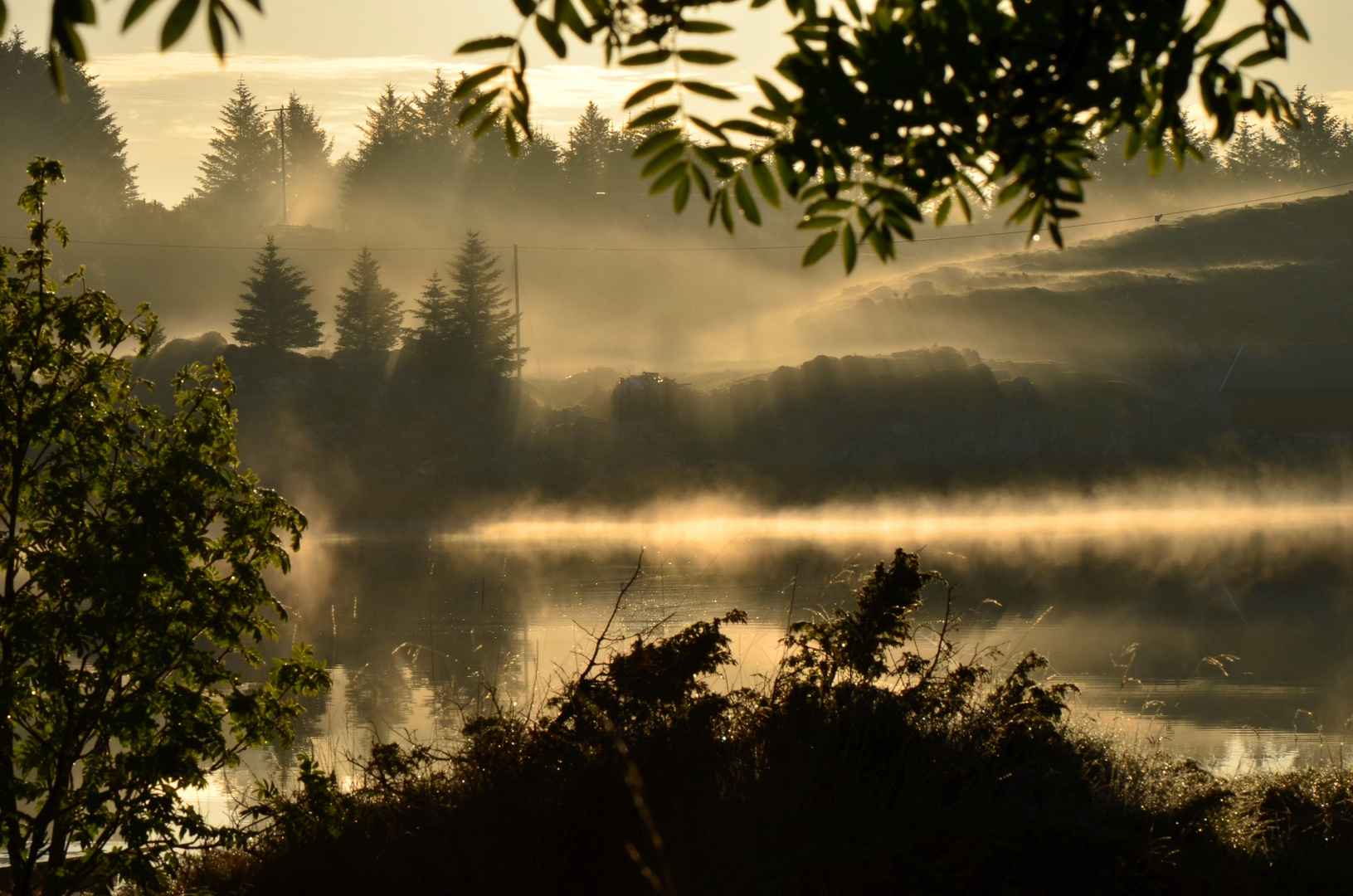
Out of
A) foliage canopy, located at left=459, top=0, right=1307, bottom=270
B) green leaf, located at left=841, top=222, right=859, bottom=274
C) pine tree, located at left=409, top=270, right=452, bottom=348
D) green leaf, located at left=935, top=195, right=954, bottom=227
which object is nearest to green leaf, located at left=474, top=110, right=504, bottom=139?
foliage canopy, located at left=459, top=0, right=1307, bottom=270

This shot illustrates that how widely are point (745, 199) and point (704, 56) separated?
1.54 ft

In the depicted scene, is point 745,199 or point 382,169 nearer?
point 745,199

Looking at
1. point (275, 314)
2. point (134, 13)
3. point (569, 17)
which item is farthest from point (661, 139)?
point (275, 314)

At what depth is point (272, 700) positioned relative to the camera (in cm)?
645

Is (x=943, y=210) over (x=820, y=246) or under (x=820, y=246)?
over

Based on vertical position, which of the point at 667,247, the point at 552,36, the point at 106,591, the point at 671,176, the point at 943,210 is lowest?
the point at 667,247

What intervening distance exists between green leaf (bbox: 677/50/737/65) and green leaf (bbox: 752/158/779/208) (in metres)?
0.37

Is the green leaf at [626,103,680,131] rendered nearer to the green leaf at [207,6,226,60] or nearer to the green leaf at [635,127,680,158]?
the green leaf at [635,127,680,158]

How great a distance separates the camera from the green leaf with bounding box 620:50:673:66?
387 cm

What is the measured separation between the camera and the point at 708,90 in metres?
3.89

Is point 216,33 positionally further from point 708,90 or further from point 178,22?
point 708,90

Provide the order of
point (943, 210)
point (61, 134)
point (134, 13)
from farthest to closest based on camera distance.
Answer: point (61, 134) < point (943, 210) < point (134, 13)

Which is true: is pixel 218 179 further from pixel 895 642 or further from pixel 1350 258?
pixel 895 642

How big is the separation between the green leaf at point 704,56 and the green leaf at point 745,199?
0.39 m
